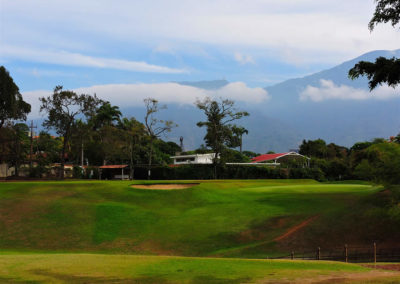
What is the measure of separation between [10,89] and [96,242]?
4856 centimetres

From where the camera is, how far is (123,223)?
123 feet

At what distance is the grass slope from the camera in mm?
33125

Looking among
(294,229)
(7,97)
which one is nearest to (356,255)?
(294,229)

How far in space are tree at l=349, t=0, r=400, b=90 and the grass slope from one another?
12350 millimetres

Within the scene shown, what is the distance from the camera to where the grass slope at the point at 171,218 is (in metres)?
33.1

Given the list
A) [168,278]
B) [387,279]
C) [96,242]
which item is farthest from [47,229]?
[387,279]

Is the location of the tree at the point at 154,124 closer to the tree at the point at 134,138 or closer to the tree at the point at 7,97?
the tree at the point at 134,138

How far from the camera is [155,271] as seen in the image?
18141mm

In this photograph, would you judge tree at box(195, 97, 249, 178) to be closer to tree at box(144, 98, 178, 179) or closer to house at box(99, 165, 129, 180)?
tree at box(144, 98, 178, 179)

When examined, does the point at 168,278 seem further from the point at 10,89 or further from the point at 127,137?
the point at 127,137

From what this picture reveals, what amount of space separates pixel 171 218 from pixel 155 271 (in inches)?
833

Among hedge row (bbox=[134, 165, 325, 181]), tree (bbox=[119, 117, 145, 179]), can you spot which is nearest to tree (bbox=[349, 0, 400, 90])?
hedge row (bbox=[134, 165, 325, 181])

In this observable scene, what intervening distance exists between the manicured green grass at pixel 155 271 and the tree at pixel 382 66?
39.5ft

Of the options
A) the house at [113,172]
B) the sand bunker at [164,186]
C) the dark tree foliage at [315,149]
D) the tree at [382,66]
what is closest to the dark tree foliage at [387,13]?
the tree at [382,66]
